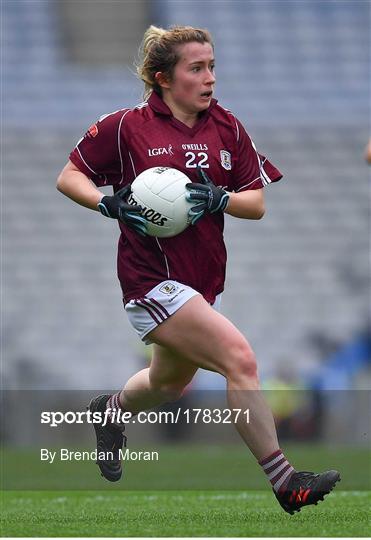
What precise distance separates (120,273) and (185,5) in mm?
14682

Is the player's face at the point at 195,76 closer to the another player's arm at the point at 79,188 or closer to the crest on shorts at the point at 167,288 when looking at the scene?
the another player's arm at the point at 79,188

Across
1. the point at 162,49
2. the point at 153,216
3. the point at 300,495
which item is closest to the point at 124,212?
the point at 153,216

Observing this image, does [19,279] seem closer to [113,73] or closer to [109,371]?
[109,371]

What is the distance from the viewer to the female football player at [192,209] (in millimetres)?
5184

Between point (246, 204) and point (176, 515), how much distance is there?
147cm

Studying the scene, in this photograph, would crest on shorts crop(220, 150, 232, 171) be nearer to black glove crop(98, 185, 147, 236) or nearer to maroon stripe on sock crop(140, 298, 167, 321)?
black glove crop(98, 185, 147, 236)

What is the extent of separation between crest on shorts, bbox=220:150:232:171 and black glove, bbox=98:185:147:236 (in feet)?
1.57

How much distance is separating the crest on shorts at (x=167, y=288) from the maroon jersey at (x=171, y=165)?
52mm

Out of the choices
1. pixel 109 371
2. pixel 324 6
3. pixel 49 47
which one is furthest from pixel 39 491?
pixel 324 6

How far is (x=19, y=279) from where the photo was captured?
17469mm

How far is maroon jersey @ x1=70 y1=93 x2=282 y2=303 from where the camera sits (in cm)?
545

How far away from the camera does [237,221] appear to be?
711 inches

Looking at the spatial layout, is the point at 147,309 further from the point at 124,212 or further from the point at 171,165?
the point at 171,165

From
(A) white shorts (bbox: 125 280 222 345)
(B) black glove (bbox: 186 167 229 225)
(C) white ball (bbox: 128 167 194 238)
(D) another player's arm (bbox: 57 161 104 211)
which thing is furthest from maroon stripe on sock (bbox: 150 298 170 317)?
(D) another player's arm (bbox: 57 161 104 211)
